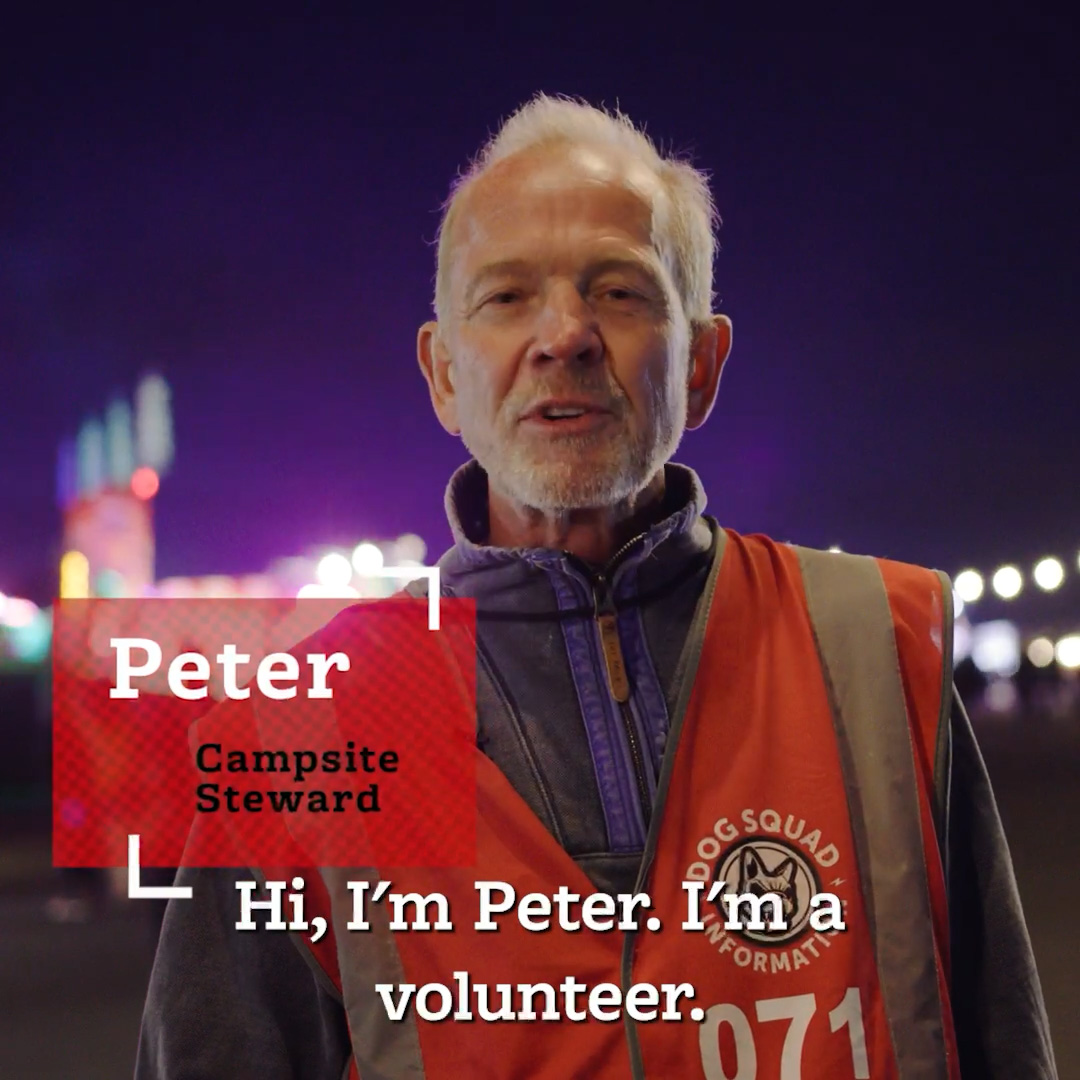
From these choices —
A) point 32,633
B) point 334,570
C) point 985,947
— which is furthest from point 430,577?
point 32,633

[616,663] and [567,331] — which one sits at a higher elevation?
[567,331]

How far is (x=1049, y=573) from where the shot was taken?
29.3m

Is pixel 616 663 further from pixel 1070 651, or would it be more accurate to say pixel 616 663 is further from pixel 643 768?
pixel 1070 651

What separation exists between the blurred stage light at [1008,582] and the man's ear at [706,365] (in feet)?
99.7

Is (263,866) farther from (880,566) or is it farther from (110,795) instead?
(110,795)

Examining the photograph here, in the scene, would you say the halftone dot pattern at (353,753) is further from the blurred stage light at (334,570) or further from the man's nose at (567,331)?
the blurred stage light at (334,570)

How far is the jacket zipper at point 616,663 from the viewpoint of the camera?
5.07 ft

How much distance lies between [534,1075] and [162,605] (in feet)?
4.79

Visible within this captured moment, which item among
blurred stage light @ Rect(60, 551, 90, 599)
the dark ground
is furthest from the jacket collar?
blurred stage light @ Rect(60, 551, 90, 599)

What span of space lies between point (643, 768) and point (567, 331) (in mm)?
565

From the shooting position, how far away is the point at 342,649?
1.68 metres

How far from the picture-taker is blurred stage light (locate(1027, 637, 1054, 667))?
1272 inches

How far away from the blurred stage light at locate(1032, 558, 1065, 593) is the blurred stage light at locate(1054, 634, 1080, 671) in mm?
2339

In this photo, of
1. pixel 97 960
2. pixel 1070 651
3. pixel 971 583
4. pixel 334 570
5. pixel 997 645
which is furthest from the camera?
pixel 997 645
